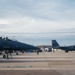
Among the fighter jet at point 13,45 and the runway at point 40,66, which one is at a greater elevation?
the fighter jet at point 13,45

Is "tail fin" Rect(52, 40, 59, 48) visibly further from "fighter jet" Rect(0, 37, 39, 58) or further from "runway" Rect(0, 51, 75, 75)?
"runway" Rect(0, 51, 75, 75)

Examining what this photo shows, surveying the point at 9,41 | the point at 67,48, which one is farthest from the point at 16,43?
the point at 67,48

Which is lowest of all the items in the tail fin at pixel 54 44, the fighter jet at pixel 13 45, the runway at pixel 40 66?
the runway at pixel 40 66

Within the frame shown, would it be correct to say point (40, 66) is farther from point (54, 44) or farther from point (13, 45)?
point (54, 44)

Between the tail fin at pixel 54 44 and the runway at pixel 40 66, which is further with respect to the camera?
the tail fin at pixel 54 44

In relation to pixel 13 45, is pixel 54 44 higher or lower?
higher

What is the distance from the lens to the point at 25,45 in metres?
29.8

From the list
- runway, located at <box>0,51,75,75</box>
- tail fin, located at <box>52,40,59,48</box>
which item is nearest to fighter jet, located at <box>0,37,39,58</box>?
runway, located at <box>0,51,75,75</box>

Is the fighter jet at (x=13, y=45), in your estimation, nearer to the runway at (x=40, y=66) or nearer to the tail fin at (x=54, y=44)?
the runway at (x=40, y=66)

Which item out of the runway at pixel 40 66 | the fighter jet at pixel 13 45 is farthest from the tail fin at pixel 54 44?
the runway at pixel 40 66

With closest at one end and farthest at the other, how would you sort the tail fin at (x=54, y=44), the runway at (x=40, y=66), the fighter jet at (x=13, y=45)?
1. the runway at (x=40, y=66)
2. the fighter jet at (x=13, y=45)
3. the tail fin at (x=54, y=44)

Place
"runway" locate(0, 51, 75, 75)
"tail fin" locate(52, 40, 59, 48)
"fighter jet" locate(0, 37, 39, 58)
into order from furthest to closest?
"tail fin" locate(52, 40, 59, 48), "fighter jet" locate(0, 37, 39, 58), "runway" locate(0, 51, 75, 75)

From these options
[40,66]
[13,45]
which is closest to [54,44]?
[13,45]

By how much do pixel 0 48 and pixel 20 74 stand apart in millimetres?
14736
